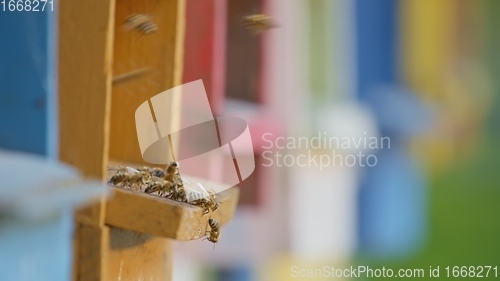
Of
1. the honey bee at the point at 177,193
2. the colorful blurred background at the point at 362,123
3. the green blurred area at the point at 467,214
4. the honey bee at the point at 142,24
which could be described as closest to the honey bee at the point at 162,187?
the honey bee at the point at 177,193

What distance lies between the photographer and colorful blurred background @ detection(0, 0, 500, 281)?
259 centimetres

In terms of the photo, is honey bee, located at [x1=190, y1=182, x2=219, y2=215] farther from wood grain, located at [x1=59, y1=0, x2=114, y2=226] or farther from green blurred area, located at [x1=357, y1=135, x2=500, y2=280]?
green blurred area, located at [x1=357, y1=135, x2=500, y2=280]

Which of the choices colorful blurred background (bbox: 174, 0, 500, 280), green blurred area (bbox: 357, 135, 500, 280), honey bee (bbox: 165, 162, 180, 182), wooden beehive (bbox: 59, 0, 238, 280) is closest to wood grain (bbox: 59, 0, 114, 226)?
wooden beehive (bbox: 59, 0, 238, 280)

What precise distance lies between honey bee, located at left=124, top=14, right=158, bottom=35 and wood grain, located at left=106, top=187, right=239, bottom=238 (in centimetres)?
29

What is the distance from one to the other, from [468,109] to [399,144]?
1.37m

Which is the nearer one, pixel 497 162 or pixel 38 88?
pixel 38 88

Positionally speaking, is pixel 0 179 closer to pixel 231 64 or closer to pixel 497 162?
pixel 231 64

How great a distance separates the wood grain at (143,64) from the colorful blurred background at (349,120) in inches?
7.8

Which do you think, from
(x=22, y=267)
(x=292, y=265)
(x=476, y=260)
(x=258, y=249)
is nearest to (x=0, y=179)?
(x=22, y=267)

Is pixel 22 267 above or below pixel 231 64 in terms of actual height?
below

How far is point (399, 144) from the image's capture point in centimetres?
438

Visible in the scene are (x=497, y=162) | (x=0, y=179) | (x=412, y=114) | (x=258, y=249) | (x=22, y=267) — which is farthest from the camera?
(x=497, y=162)

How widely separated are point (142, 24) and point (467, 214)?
14.6 ft

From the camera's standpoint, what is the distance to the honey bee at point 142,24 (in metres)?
1.53
